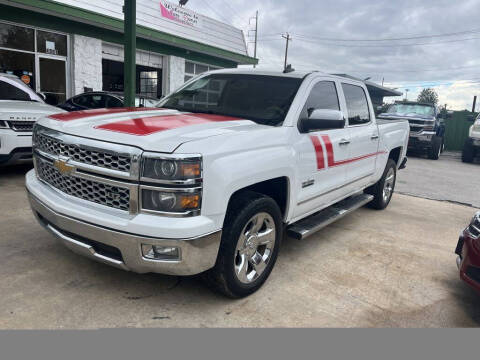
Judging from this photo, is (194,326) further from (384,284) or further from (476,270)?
(476,270)

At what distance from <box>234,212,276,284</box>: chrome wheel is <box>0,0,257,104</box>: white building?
6180mm

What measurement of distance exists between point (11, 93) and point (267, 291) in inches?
240

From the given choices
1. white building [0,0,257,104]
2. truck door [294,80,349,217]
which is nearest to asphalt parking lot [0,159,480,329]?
truck door [294,80,349,217]

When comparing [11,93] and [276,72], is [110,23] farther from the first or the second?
[276,72]

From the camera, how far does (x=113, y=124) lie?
290 cm

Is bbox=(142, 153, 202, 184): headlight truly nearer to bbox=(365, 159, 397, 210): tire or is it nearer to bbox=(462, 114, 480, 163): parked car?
bbox=(365, 159, 397, 210): tire

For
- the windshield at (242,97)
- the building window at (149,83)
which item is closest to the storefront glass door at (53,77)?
the building window at (149,83)

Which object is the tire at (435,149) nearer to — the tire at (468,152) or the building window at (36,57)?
the tire at (468,152)

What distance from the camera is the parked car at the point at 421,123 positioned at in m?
14.2

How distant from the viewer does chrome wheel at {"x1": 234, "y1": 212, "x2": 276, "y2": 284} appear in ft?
10.1

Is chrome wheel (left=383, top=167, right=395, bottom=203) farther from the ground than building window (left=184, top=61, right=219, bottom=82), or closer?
closer

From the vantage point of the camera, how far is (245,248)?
310cm

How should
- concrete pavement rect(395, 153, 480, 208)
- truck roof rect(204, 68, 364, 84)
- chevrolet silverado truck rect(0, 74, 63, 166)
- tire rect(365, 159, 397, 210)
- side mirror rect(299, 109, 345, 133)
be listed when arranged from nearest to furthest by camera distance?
side mirror rect(299, 109, 345, 133)
truck roof rect(204, 68, 364, 84)
chevrolet silverado truck rect(0, 74, 63, 166)
tire rect(365, 159, 397, 210)
concrete pavement rect(395, 153, 480, 208)

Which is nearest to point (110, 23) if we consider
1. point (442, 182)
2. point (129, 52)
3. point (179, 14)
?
point (179, 14)
